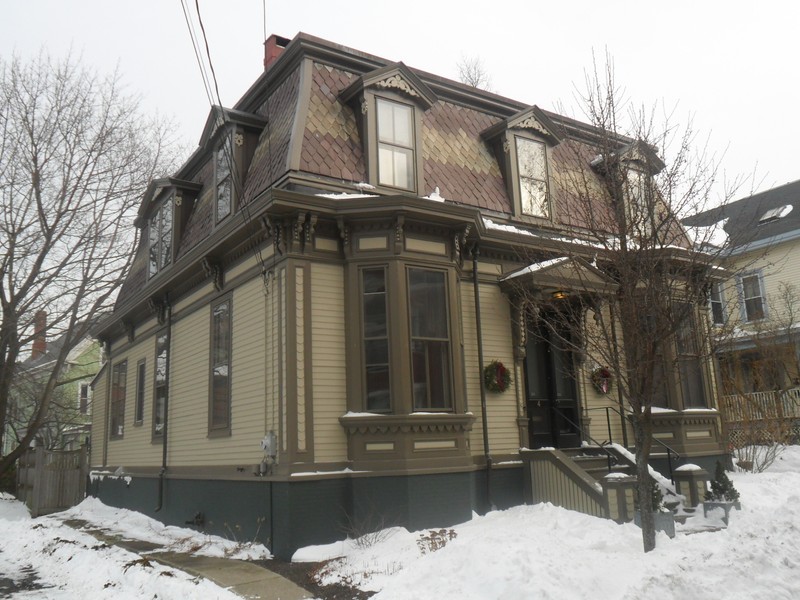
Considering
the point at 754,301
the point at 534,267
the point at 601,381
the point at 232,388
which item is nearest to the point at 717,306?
the point at 754,301

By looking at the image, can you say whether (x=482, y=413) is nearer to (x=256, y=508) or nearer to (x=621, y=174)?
(x=256, y=508)

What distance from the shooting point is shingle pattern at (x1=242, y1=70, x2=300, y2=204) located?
11898 millimetres

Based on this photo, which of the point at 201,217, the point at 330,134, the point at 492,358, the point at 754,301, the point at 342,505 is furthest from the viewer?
the point at 754,301

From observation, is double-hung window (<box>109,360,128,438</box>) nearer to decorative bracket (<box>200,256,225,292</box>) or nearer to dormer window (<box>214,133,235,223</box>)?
decorative bracket (<box>200,256,225,292</box>)

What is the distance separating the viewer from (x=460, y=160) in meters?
13.8

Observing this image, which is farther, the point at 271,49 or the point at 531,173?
the point at 271,49

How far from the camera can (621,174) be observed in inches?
357

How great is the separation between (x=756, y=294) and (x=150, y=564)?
78.8 feet

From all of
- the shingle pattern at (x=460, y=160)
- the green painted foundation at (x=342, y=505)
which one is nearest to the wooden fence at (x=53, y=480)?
the green painted foundation at (x=342, y=505)

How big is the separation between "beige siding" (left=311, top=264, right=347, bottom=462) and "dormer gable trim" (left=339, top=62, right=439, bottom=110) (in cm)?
345

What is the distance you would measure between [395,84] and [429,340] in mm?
4821

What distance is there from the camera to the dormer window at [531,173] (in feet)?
46.6

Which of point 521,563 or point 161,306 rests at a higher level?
point 161,306

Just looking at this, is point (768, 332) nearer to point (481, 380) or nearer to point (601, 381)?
point (601, 381)
